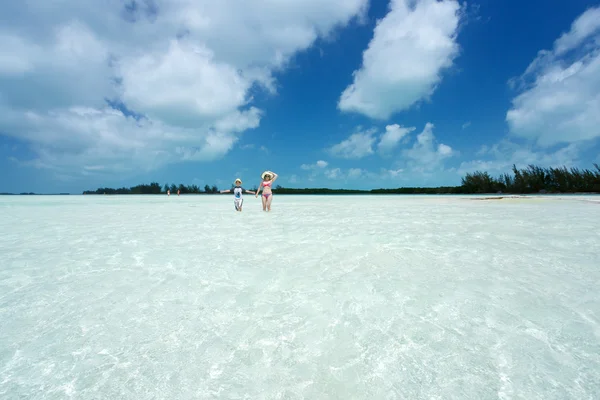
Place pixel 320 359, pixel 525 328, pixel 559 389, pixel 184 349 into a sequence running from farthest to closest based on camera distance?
1. pixel 525 328
2. pixel 184 349
3. pixel 320 359
4. pixel 559 389

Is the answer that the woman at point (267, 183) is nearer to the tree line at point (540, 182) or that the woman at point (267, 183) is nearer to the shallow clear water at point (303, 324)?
the shallow clear water at point (303, 324)

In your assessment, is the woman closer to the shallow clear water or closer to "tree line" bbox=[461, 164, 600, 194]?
the shallow clear water

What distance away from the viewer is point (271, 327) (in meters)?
2.57

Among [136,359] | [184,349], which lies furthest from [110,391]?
[184,349]

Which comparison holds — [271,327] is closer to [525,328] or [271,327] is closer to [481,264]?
[525,328]

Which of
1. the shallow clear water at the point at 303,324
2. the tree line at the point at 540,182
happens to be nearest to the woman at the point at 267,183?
the shallow clear water at the point at 303,324

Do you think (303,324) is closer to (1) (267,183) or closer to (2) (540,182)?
(1) (267,183)

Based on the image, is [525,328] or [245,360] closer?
[245,360]

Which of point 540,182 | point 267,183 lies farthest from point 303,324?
point 540,182

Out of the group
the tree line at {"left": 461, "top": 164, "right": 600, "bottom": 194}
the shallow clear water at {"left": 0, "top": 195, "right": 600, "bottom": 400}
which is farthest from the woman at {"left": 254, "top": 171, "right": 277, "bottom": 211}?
the tree line at {"left": 461, "top": 164, "right": 600, "bottom": 194}

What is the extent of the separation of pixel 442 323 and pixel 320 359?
3.70 feet

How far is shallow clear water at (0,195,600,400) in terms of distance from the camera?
1.90m

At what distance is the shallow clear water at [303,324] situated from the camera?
1.90 metres

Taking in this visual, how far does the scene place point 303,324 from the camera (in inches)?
103
